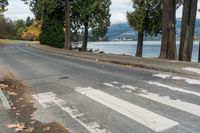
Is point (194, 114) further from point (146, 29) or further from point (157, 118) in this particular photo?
point (146, 29)

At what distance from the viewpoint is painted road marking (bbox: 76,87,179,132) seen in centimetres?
708

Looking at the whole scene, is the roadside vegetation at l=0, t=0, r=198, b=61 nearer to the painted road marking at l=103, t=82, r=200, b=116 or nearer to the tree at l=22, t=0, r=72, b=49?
the tree at l=22, t=0, r=72, b=49

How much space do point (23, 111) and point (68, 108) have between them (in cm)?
120

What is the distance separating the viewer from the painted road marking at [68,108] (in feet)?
23.6

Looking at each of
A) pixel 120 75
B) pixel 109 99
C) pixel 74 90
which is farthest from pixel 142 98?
pixel 120 75

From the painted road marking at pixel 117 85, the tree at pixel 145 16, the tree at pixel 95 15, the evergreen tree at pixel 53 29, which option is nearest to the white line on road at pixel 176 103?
the painted road marking at pixel 117 85

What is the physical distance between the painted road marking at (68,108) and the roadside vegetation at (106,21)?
40.3 feet

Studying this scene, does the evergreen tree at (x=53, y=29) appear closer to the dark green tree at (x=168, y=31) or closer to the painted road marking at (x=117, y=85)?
the dark green tree at (x=168, y=31)

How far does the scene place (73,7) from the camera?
43.2 metres

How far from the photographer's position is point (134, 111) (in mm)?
8227

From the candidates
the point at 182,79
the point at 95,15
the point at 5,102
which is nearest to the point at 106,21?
the point at 95,15

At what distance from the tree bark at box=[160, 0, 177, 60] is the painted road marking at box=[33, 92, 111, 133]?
11.9m

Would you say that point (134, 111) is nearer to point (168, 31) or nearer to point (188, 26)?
point (168, 31)

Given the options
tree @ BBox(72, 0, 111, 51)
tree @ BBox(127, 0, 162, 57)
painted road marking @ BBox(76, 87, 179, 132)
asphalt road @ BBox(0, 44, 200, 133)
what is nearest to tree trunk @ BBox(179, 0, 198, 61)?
asphalt road @ BBox(0, 44, 200, 133)
